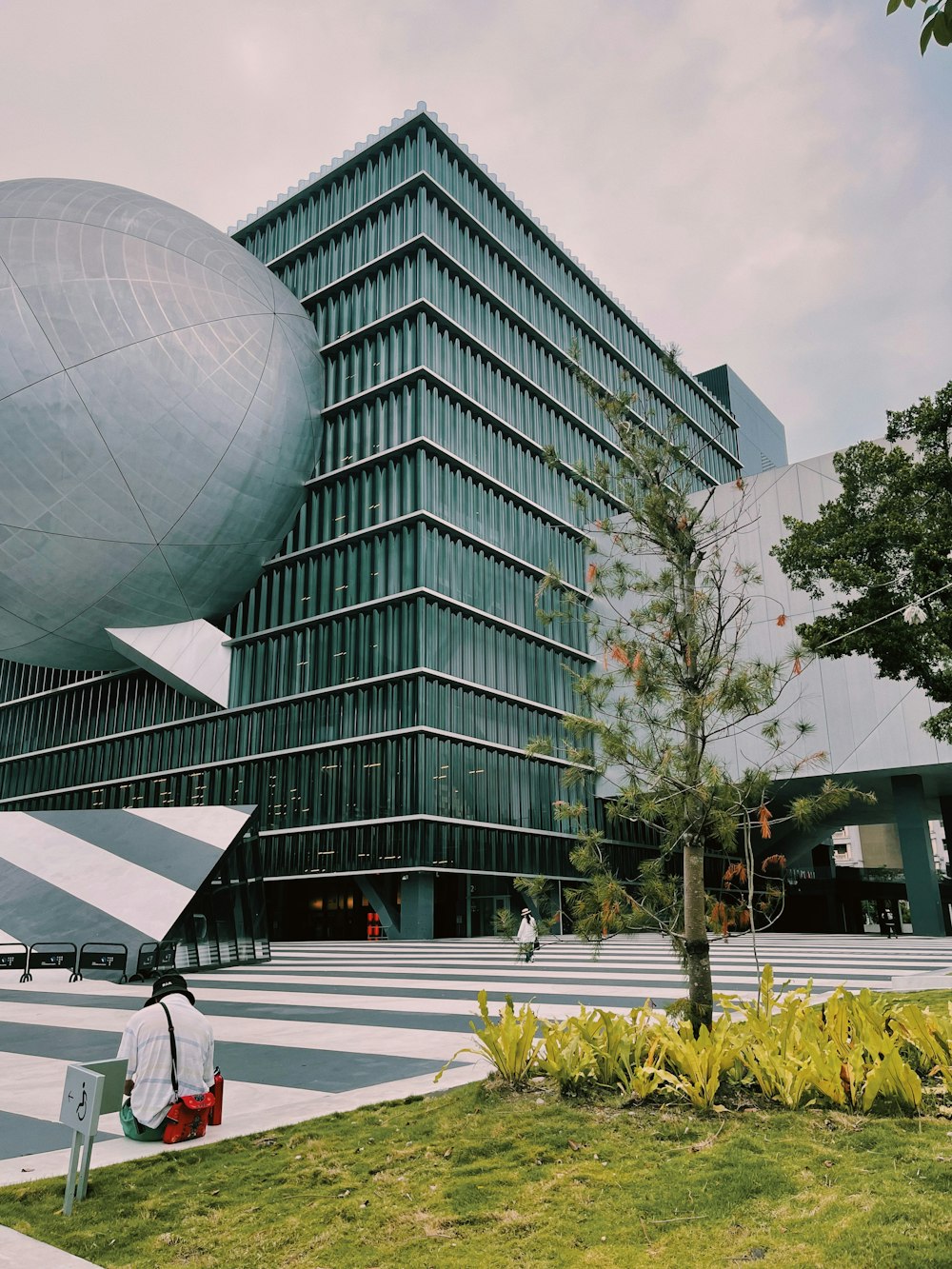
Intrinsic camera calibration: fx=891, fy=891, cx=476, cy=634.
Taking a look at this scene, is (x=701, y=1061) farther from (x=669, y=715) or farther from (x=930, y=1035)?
(x=669, y=715)

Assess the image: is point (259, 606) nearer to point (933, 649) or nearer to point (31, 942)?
point (31, 942)

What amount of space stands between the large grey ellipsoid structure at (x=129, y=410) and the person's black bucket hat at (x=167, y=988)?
33869 mm

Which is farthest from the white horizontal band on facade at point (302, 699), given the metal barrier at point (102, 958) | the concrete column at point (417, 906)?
the metal barrier at point (102, 958)

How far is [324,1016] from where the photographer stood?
39.4ft

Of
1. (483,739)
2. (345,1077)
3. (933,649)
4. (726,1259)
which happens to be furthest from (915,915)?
(726,1259)

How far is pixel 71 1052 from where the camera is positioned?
9336 mm

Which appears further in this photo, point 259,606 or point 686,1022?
point 259,606

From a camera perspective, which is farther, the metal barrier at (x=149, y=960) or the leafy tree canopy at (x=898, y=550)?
the metal barrier at (x=149, y=960)

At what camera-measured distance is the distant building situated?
82438 mm

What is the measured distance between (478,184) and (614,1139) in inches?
1953

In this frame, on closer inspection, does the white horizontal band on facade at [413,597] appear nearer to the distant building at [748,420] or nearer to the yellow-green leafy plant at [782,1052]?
the yellow-green leafy plant at [782,1052]

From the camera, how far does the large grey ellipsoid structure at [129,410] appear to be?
118ft

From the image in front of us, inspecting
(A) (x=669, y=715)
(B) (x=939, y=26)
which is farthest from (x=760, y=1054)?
(B) (x=939, y=26)

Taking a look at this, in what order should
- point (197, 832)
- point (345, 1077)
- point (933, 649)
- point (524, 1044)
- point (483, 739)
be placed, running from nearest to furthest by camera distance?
point (524, 1044) < point (345, 1077) < point (933, 649) < point (197, 832) < point (483, 739)
